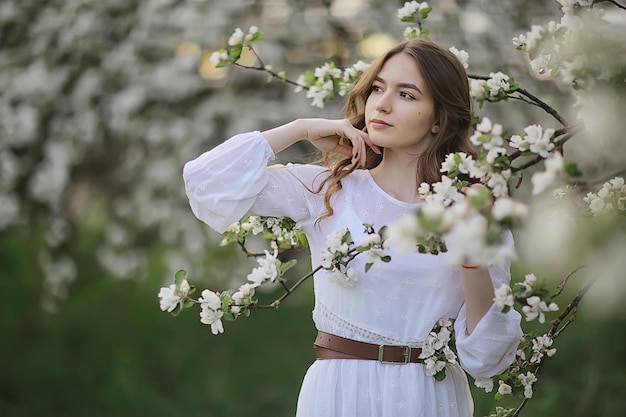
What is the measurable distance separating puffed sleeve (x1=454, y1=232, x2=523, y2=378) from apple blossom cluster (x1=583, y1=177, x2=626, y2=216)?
20cm

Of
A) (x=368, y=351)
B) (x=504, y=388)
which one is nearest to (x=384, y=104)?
(x=368, y=351)

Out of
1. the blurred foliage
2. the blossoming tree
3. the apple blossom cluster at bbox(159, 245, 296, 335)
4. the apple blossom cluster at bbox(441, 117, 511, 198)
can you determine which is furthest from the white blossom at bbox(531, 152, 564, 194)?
the blurred foliage

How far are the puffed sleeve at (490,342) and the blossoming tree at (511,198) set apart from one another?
4 centimetres

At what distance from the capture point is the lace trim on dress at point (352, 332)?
2.08m

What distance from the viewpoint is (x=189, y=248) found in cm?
444

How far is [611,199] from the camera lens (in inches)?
78.3

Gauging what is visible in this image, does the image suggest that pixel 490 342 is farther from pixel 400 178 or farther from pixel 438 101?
pixel 438 101

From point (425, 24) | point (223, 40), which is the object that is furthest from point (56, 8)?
point (425, 24)

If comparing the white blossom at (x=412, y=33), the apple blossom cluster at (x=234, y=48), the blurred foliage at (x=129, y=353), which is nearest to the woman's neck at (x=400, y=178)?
the white blossom at (x=412, y=33)

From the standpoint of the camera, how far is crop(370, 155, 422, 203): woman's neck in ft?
7.14

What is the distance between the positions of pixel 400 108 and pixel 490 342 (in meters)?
0.55

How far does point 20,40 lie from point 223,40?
1.06 meters

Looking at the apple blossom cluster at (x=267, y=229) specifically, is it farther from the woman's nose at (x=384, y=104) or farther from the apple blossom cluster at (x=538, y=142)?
the apple blossom cluster at (x=538, y=142)

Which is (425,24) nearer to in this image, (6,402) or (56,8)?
(56,8)
